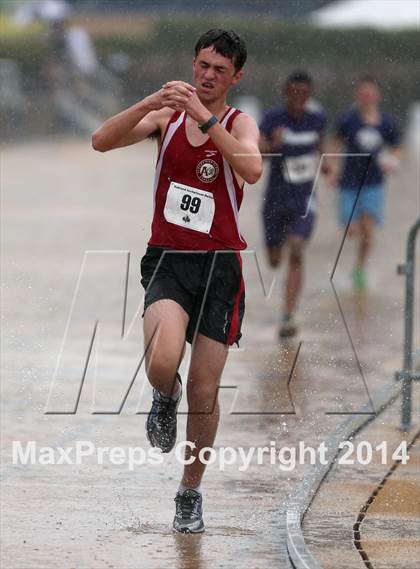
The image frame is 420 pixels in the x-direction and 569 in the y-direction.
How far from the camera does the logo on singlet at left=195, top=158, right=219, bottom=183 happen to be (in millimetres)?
6000

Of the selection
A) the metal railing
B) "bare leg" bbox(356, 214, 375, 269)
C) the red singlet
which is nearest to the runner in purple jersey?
"bare leg" bbox(356, 214, 375, 269)

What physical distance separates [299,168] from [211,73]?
17.8 feet

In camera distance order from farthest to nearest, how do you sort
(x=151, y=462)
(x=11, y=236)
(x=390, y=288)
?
(x=11, y=236), (x=390, y=288), (x=151, y=462)

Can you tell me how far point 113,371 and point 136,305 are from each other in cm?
251

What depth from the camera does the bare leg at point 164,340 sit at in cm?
590

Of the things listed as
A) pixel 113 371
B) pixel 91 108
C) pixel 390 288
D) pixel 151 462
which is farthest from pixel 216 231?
pixel 91 108

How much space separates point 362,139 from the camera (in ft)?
44.9

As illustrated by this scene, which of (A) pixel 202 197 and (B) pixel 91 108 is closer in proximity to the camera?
(A) pixel 202 197

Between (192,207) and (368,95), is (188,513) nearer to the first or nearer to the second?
(192,207)

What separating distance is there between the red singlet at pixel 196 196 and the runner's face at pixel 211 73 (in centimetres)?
11

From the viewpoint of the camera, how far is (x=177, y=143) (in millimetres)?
6047

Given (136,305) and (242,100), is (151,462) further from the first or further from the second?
(242,100)

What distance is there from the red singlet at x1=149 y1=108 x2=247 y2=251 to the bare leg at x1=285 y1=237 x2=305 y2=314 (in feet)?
16.8
